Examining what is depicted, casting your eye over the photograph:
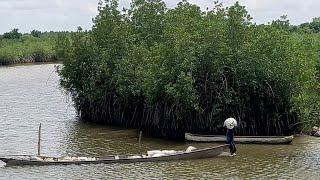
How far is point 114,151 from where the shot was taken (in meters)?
31.9

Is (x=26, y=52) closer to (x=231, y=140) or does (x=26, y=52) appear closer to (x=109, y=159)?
(x=109, y=159)

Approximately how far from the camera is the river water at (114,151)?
26047 millimetres

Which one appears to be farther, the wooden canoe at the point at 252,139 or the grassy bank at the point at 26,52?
the grassy bank at the point at 26,52

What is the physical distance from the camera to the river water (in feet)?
85.5

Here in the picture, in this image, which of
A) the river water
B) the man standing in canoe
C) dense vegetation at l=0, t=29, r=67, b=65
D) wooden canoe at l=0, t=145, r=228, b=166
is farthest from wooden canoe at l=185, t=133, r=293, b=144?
dense vegetation at l=0, t=29, r=67, b=65

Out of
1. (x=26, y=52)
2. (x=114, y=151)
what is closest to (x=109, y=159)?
(x=114, y=151)

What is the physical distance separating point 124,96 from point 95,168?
10.8 m

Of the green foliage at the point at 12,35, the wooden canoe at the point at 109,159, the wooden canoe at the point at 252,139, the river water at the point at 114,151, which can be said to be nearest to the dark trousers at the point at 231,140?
the river water at the point at 114,151

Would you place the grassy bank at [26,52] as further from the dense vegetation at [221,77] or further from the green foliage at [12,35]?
the dense vegetation at [221,77]

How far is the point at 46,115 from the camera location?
45.9 meters

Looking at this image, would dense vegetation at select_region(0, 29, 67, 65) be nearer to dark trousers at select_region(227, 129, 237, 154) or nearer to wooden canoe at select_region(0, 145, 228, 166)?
wooden canoe at select_region(0, 145, 228, 166)

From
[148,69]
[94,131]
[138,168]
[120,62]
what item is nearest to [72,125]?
[94,131]

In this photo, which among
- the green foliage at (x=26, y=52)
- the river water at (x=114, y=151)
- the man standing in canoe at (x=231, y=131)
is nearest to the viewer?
the river water at (x=114, y=151)

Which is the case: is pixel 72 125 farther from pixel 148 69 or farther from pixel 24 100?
pixel 24 100
